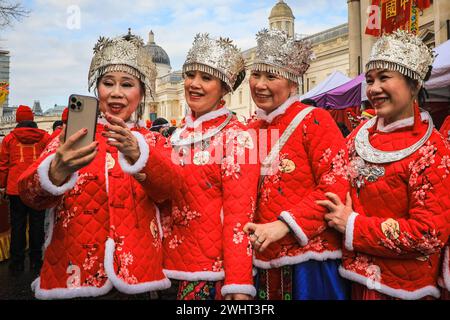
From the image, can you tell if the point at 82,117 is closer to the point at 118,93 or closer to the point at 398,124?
the point at 118,93

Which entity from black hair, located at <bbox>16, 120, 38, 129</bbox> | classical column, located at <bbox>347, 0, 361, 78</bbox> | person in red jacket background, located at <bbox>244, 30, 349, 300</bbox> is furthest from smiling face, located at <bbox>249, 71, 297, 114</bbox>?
classical column, located at <bbox>347, 0, 361, 78</bbox>

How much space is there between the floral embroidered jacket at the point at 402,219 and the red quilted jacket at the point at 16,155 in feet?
16.5

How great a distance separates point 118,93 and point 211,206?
736 millimetres


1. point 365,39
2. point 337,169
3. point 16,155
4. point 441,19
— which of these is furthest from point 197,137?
point 365,39

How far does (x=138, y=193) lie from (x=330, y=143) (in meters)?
1.00

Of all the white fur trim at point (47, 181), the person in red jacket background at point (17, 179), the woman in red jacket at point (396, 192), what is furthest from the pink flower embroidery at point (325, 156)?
the person in red jacket background at point (17, 179)

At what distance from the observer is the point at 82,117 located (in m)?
1.74

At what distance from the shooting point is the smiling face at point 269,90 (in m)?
2.35

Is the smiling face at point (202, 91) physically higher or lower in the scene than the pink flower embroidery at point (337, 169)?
higher

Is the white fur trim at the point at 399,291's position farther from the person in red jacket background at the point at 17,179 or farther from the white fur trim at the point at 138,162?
the person in red jacket background at the point at 17,179

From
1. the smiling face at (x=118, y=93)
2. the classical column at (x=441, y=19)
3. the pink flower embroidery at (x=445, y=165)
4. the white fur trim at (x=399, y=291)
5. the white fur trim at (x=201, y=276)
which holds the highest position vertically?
the classical column at (x=441, y=19)

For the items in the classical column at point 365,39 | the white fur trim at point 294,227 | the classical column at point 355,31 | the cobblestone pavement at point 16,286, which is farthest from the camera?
the classical column at point 355,31
